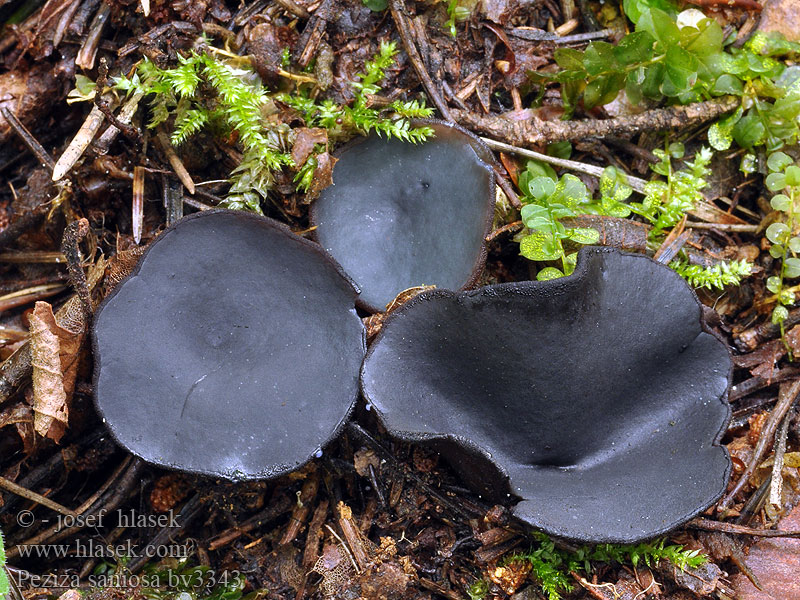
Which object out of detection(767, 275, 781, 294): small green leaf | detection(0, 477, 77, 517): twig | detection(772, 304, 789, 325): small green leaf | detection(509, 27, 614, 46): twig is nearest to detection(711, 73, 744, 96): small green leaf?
detection(509, 27, 614, 46): twig

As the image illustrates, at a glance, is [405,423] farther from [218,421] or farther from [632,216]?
[632,216]

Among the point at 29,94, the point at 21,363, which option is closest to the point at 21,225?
the point at 29,94

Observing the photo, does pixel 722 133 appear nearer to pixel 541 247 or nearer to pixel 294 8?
pixel 541 247

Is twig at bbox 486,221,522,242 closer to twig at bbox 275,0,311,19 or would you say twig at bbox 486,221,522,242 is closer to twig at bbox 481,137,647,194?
twig at bbox 481,137,647,194

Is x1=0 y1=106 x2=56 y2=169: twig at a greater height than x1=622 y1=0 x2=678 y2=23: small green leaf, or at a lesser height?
greater

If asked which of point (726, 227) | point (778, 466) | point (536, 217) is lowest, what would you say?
point (778, 466)

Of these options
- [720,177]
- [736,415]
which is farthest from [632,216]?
[736,415]
